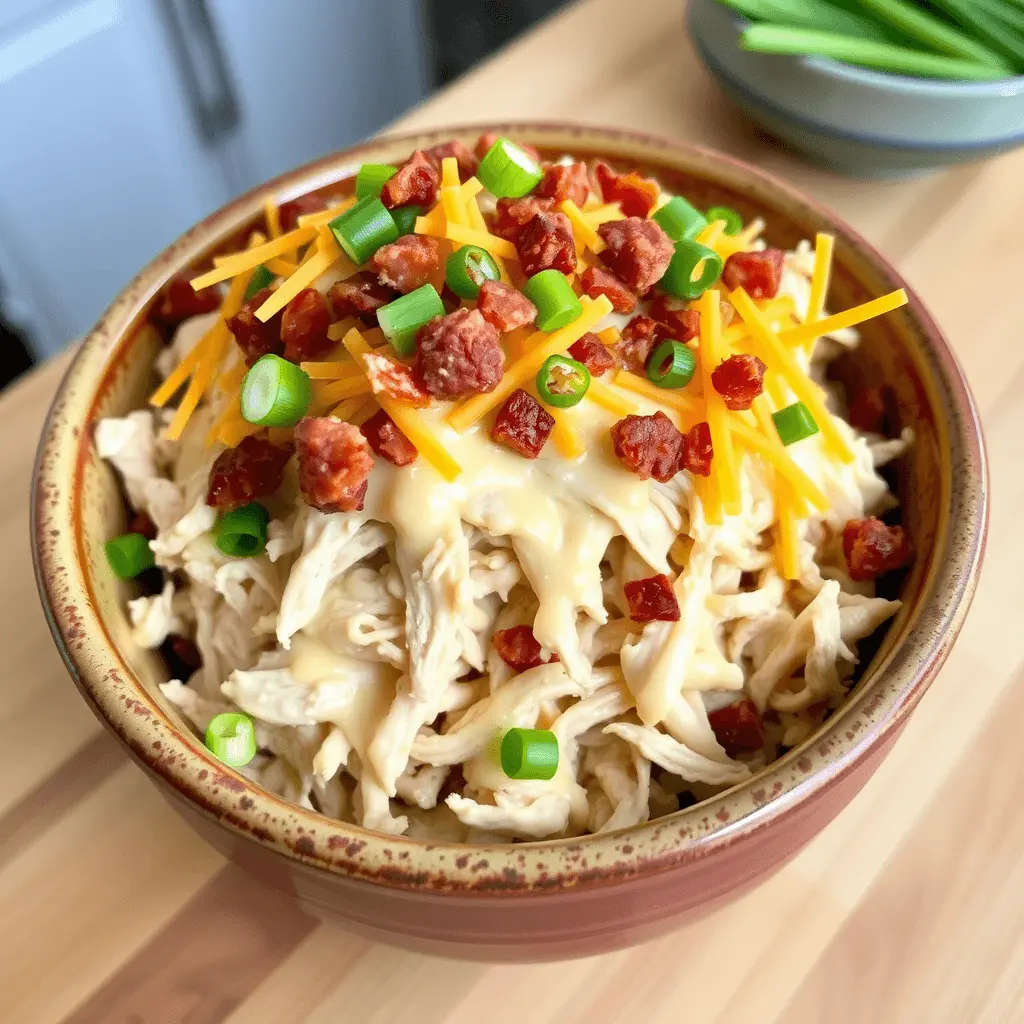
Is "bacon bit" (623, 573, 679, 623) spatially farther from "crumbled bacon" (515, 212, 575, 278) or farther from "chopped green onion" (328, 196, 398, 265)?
"chopped green onion" (328, 196, 398, 265)

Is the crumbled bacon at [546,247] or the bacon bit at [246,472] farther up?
the crumbled bacon at [546,247]

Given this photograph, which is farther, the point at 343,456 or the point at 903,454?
the point at 903,454

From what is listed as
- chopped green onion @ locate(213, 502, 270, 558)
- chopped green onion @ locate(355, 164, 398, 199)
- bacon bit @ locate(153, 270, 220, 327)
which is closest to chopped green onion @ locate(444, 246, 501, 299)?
chopped green onion @ locate(355, 164, 398, 199)

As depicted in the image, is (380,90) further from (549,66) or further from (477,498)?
(477,498)

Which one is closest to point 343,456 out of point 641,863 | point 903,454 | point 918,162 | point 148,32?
point 641,863

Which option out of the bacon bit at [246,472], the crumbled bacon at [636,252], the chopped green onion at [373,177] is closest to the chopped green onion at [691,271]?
the crumbled bacon at [636,252]

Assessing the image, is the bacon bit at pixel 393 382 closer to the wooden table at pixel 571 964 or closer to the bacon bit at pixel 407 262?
the bacon bit at pixel 407 262
